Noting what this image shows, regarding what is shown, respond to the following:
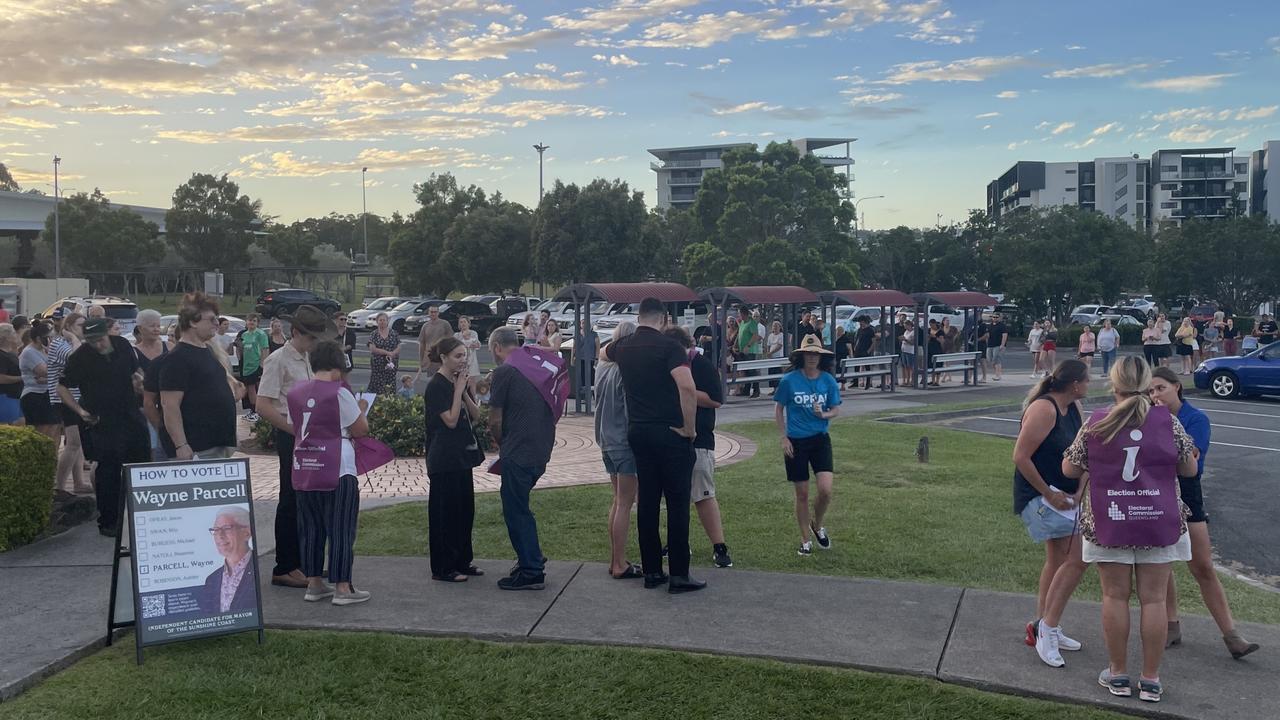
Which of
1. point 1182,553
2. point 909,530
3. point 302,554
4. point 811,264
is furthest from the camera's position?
point 811,264

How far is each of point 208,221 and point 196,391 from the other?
2527 inches

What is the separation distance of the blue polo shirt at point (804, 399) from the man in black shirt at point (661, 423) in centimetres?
136

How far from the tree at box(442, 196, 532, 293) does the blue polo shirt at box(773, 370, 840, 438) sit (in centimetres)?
5210

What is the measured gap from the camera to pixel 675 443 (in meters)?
6.89

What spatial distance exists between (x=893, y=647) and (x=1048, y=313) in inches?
1928

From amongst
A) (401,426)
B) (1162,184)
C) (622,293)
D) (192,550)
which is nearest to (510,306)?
(622,293)

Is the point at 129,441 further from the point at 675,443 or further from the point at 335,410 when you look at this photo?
the point at 675,443

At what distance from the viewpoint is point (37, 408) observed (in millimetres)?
10328

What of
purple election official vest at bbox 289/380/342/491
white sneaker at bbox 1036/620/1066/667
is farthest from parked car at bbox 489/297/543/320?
white sneaker at bbox 1036/620/1066/667

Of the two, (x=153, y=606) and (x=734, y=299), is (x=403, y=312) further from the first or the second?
(x=153, y=606)

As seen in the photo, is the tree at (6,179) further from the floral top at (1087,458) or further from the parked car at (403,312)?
the floral top at (1087,458)

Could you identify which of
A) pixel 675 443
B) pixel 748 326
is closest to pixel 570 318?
pixel 748 326

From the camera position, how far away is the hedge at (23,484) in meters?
7.98

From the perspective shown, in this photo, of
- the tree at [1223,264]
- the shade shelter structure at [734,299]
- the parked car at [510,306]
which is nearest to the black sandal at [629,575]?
the shade shelter structure at [734,299]
